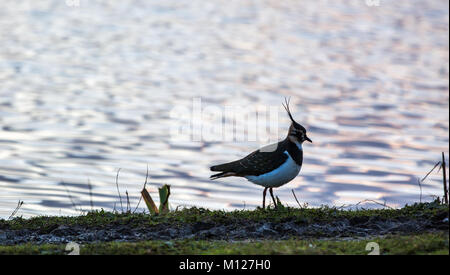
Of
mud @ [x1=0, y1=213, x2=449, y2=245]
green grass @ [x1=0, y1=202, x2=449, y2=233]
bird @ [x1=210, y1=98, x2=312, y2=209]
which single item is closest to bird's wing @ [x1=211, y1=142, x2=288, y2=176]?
bird @ [x1=210, y1=98, x2=312, y2=209]

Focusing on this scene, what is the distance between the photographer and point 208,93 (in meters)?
23.1

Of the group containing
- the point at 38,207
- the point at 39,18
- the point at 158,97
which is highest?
the point at 39,18

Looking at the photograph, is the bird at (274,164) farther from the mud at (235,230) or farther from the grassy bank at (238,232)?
the mud at (235,230)

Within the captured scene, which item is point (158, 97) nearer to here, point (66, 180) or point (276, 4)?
point (66, 180)

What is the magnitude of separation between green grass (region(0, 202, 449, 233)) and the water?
263 cm

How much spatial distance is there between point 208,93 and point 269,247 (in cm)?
1505

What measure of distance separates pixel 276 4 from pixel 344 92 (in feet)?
50.1

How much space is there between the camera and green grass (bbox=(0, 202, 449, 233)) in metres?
9.78

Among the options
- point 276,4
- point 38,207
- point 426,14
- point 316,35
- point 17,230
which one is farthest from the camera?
point 276,4

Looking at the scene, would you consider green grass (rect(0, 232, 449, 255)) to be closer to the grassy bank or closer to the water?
the grassy bank

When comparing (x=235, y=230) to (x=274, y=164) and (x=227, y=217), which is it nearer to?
(x=227, y=217)

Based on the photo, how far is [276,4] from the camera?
38.5 m

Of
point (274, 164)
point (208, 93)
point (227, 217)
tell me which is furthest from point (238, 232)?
point (208, 93)
